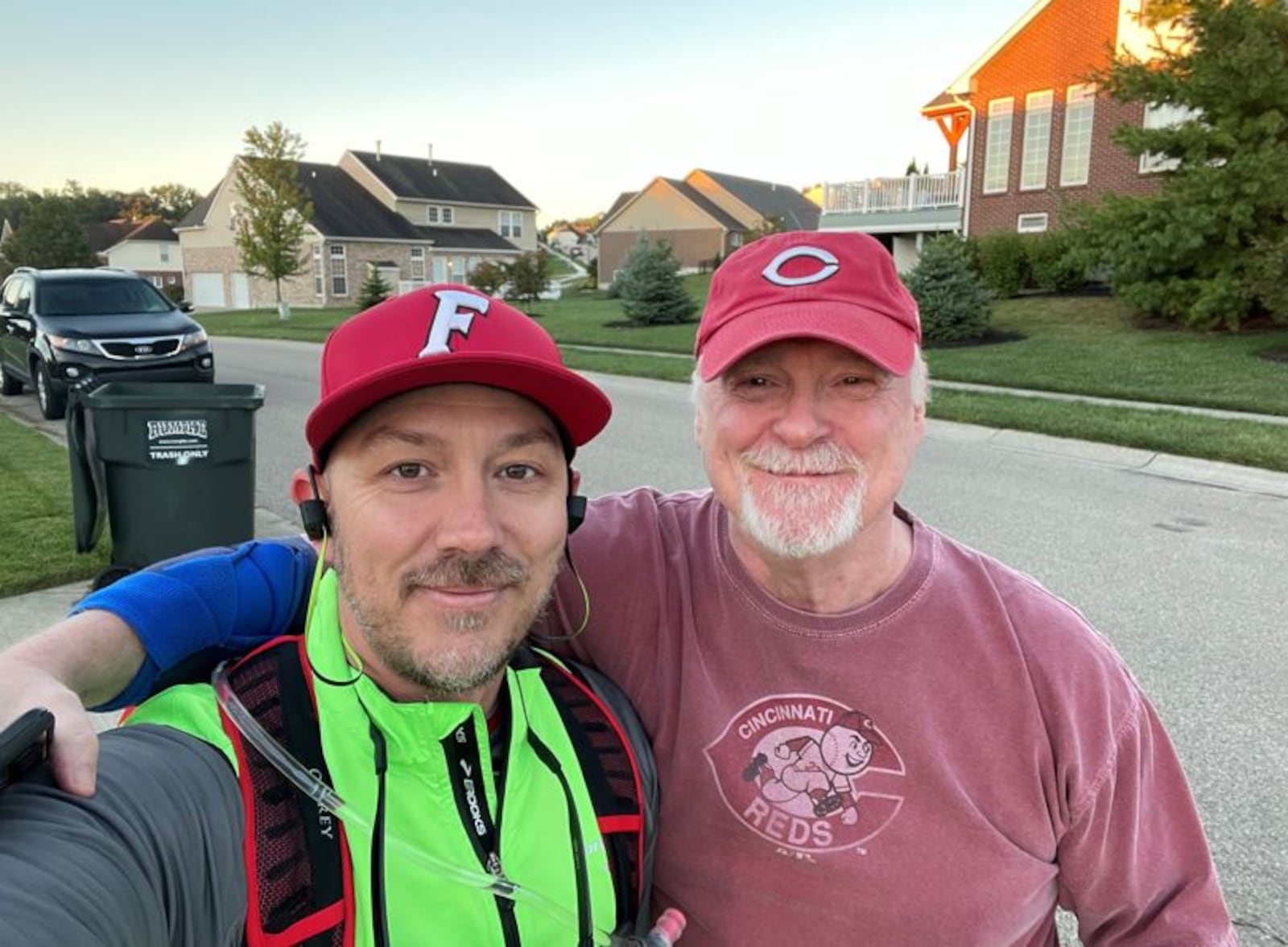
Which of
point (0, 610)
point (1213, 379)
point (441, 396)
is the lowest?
point (0, 610)

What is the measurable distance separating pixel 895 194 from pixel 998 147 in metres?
3.27

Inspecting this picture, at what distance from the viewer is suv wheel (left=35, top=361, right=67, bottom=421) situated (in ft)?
37.6

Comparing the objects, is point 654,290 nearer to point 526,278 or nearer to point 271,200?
point 526,278

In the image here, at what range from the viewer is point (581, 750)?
155 cm

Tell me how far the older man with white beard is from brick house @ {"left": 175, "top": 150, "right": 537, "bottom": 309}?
45.1 metres

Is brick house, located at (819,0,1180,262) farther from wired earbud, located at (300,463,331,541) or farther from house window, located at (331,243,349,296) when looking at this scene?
house window, located at (331,243,349,296)

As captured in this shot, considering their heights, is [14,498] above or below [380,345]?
below

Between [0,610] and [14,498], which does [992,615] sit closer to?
[0,610]

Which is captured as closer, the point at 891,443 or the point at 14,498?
the point at 891,443

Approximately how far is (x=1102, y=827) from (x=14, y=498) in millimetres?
7944

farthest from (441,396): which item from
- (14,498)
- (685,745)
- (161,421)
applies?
(14,498)

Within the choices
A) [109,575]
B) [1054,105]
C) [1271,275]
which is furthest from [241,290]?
[109,575]

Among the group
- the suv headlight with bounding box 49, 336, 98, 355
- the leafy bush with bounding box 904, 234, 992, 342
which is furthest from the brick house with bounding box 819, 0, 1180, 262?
the suv headlight with bounding box 49, 336, 98, 355

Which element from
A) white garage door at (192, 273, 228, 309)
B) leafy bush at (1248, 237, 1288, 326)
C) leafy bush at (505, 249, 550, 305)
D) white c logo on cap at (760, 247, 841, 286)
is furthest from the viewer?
white garage door at (192, 273, 228, 309)
